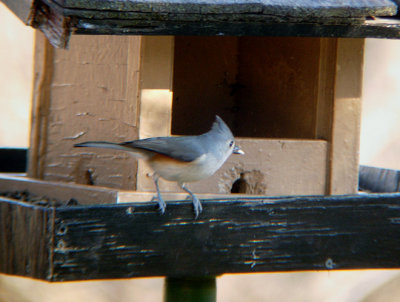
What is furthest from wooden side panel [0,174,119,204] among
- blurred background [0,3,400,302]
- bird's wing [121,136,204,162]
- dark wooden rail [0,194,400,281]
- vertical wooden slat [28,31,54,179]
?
blurred background [0,3,400,302]

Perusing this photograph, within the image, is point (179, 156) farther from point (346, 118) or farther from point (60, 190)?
point (346, 118)

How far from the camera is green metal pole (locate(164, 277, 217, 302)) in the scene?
99.1 inches

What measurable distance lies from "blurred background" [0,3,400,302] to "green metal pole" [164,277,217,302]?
6.21ft

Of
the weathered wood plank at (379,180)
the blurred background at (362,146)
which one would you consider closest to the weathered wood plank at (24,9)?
the weathered wood plank at (379,180)

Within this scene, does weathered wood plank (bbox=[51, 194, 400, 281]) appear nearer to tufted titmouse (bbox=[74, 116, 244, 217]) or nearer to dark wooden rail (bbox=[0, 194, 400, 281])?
dark wooden rail (bbox=[0, 194, 400, 281])

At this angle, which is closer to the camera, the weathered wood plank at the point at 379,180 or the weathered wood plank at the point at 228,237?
the weathered wood plank at the point at 228,237

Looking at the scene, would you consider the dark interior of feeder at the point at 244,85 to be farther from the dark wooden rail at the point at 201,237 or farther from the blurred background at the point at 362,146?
the blurred background at the point at 362,146

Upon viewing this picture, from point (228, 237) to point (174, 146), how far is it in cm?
32

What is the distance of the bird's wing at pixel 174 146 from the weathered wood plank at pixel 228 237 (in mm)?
196

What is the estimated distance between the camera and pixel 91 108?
264cm

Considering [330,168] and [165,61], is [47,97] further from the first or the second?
[330,168]

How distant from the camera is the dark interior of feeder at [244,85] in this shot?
118 inches

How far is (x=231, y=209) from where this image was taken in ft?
7.14

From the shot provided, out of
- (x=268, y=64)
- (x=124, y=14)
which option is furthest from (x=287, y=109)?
(x=124, y=14)
